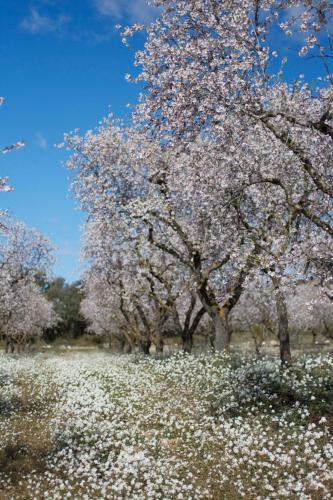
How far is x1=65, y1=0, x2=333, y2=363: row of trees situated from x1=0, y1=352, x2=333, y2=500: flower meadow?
9.88 feet

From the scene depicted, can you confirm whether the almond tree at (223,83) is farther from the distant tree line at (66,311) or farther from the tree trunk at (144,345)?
the distant tree line at (66,311)

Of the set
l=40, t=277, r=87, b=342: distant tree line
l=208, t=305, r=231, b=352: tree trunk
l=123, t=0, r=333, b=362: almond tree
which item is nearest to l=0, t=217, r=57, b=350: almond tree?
l=208, t=305, r=231, b=352: tree trunk

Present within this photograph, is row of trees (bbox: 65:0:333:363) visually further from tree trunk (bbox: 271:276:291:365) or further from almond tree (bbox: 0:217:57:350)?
almond tree (bbox: 0:217:57:350)

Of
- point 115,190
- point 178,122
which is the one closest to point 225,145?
point 178,122

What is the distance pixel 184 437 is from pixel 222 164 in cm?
870

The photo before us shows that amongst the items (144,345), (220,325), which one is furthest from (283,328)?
(144,345)

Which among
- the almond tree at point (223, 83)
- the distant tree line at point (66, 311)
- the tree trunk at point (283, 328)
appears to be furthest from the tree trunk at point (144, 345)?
the distant tree line at point (66, 311)

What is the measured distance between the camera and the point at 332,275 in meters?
14.2

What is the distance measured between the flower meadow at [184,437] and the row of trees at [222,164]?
3.01 m

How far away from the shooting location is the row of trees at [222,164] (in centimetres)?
1153

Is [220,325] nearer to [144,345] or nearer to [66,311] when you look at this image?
[144,345]

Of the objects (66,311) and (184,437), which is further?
(66,311)

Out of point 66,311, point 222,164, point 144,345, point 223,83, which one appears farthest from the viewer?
point 66,311

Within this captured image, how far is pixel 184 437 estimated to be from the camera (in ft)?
42.9
